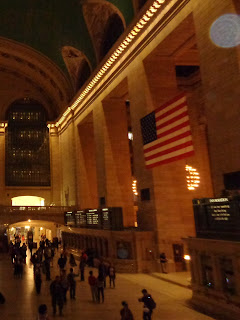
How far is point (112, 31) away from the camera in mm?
18219

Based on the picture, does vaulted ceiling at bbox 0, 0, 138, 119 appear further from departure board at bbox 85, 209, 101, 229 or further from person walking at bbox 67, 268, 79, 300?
person walking at bbox 67, 268, 79, 300

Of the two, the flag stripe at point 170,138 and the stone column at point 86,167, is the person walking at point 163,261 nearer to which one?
the flag stripe at point 170,138

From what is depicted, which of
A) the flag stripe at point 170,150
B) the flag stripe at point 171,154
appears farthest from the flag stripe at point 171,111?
the flag stripe at point 171,154

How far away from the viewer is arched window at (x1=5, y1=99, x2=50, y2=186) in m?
28.1

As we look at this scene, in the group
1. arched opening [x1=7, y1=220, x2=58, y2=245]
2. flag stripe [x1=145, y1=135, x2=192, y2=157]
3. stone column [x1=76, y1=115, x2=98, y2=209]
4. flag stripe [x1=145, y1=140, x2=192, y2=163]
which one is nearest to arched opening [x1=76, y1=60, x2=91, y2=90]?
stone column [x1=76, y1=115, x2=98, y2=209]

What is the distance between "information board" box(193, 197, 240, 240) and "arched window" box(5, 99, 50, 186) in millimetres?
21910

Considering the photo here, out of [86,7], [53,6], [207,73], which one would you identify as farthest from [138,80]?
[53,6]

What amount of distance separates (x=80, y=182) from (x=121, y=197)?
5.69m

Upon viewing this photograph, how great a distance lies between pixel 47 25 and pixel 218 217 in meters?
18.5

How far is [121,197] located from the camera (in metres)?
18.5

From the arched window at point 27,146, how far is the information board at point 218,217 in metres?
21.9

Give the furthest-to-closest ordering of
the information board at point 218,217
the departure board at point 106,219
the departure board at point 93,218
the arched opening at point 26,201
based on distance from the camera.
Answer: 1. the arched opening at point 26,201
2. the departure board at point 93,218
3. the departure board at point 106,219
4. the information board at point 218,217

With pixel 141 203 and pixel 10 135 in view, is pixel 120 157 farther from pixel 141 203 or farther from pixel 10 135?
pixel 10 135

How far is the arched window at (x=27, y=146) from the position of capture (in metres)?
28.1
